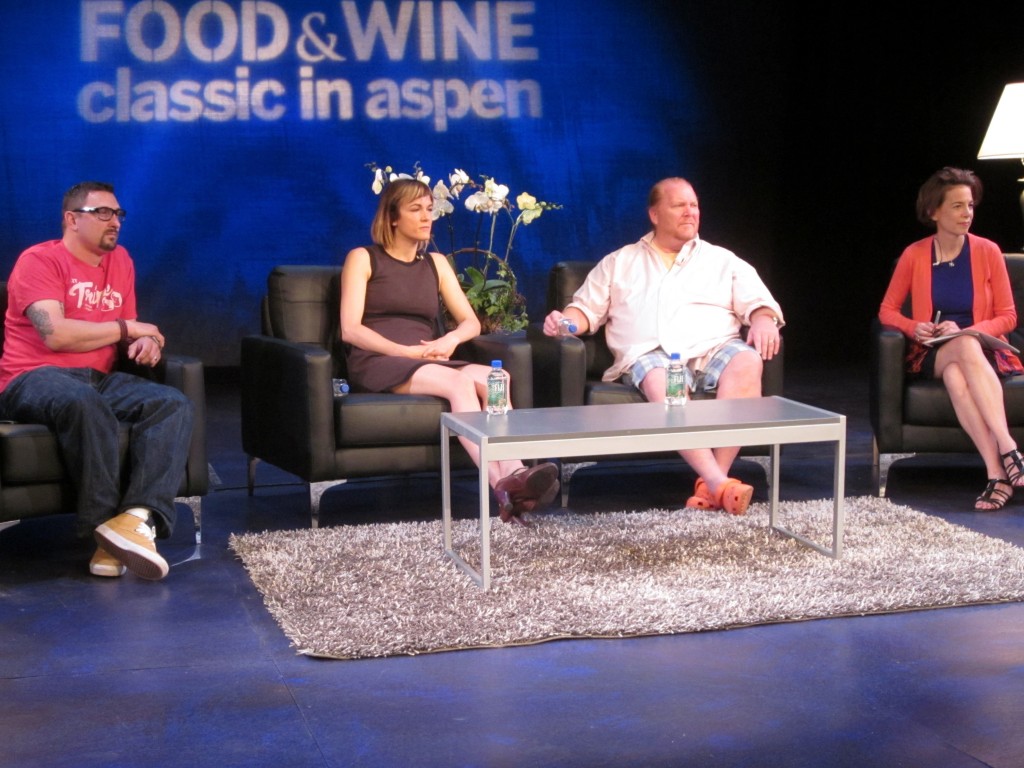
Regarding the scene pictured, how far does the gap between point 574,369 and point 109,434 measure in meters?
1.53

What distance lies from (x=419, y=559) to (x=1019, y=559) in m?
1.58

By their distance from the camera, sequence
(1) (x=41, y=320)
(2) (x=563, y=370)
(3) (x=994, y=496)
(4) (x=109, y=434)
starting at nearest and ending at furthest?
(4) (x=109, y=434), (1) (x=41, y=320), (3) (x=994, y=496), (2) (x=563, y=370)

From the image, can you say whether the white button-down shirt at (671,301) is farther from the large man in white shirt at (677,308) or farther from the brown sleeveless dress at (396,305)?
the brown sleeveless dress at (396,305)

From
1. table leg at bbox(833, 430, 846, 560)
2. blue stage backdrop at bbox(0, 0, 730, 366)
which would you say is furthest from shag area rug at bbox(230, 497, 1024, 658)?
blue stage backdrop at bbox(0, 0, 730, 366)

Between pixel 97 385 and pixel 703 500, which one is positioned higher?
pixel 97 385

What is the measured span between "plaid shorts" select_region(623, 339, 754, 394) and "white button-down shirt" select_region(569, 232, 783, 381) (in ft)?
0.09

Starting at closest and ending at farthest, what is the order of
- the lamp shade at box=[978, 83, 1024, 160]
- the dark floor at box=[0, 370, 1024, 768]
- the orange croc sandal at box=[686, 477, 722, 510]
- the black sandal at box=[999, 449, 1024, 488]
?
the dark floor at box=[0, 370, 1024, 768] < the orange croc sandal at box=[686, 477, 722, 510] < the black sandal at box=[999, 449, 1024, 488] < the lamp shade at box=[978, 83, 1024, 160]

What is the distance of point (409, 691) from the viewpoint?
8.70 ft

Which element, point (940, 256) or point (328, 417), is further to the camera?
point (940, 256)

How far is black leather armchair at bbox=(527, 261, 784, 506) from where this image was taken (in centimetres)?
441

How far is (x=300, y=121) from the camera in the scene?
25.9 feet

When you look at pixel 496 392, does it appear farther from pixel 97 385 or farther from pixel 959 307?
pixel 959 307

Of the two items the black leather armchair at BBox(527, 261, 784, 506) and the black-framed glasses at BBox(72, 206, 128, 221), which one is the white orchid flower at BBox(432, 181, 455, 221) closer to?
the black leather armchair at BBox(527, 261, 784, 506)

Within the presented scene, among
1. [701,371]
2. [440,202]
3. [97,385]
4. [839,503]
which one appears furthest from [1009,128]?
[97,385]
